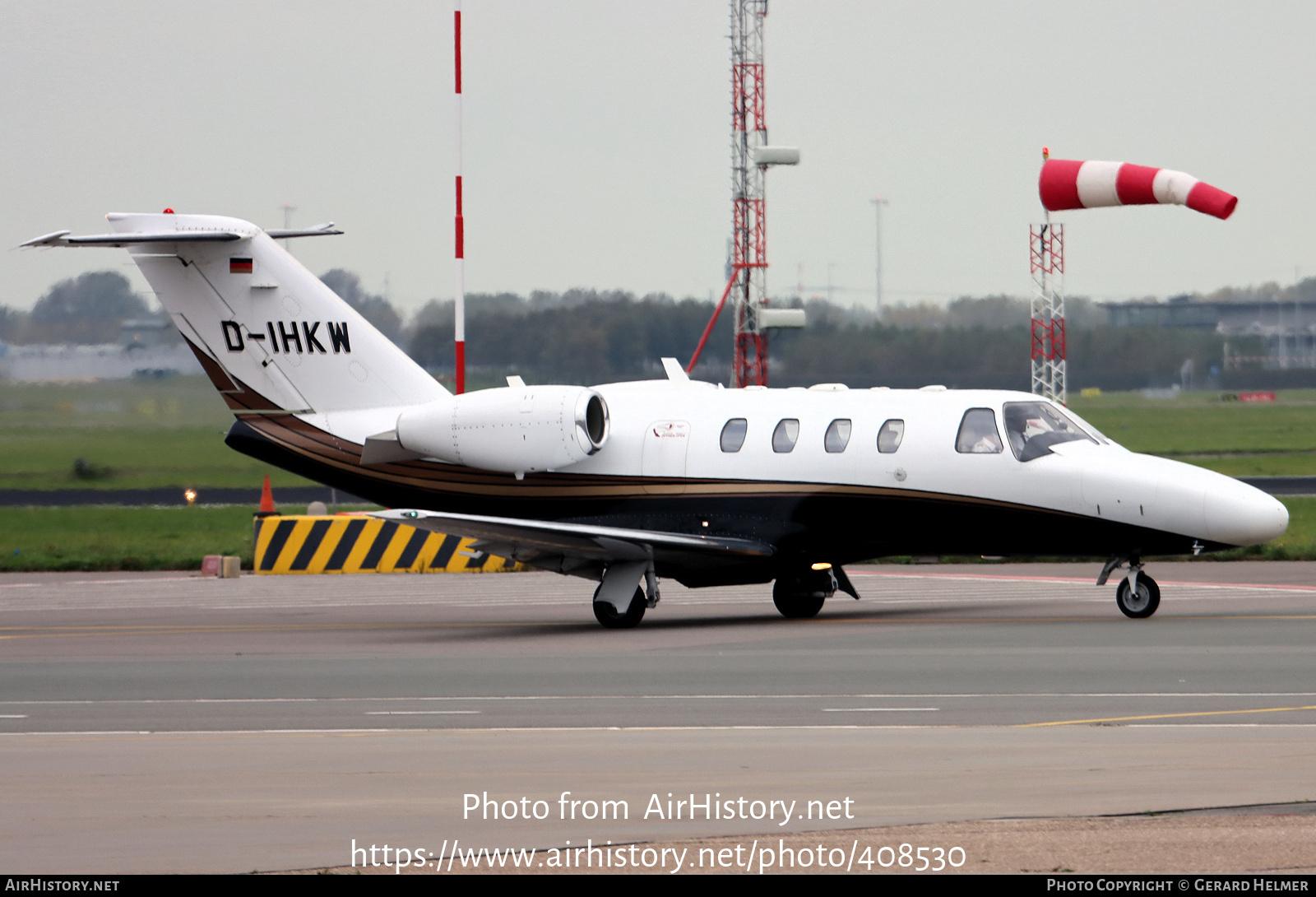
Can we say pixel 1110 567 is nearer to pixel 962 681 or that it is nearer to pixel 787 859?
pixel 962 681

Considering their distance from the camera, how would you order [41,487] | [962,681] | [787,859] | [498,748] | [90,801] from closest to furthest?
[787,859], [90,801], [498,748], [962,681], [41,487]

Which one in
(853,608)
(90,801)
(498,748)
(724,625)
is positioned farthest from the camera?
(853,608)

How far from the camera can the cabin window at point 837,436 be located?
20.9m

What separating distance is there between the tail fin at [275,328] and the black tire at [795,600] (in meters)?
5.34

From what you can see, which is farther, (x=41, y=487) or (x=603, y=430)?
(x=41, y=487)

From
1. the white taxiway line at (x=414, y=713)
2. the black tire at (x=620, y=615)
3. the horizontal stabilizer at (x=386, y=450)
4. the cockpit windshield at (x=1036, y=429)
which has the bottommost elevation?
the black tire at (x=620, y=615)

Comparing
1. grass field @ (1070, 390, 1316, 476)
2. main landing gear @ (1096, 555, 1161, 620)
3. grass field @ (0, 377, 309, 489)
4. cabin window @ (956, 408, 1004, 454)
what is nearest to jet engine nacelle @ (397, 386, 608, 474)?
cabin window @ (956, 408, 1004, 454)

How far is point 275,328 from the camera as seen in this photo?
22.9m

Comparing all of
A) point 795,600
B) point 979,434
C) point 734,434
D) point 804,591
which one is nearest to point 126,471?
point 734,434

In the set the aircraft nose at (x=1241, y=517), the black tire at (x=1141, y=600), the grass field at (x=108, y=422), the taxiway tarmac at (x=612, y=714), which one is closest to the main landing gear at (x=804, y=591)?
the taxiway tarmac at (x=612, y=714)

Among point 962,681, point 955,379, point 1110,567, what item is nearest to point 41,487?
point 955,379

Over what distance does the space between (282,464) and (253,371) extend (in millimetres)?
1304

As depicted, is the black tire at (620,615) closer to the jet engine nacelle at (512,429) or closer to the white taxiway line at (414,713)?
the jet engine nacelle at (512,429)

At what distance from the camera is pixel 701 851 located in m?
7.47
